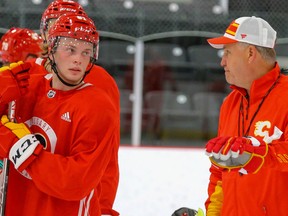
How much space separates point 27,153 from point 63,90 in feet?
0.77

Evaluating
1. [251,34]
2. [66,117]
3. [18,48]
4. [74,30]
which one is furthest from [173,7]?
[66,117]

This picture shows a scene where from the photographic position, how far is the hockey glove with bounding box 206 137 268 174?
70.8 inches

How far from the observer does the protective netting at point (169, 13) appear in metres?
6.58

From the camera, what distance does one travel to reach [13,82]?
76.0 inches

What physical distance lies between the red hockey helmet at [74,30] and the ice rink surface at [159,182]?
65.9 inches

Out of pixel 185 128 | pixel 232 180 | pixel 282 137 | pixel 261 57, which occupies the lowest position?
pixel 185 128

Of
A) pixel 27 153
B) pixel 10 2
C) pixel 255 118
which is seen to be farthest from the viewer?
pixel 10 2

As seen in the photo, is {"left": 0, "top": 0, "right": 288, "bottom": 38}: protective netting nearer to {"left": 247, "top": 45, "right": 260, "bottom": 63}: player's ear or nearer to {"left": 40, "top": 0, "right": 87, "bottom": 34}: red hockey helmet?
{"left": 40, "top": 0, "right": 87, "bottom": 34}: red hockey helmet

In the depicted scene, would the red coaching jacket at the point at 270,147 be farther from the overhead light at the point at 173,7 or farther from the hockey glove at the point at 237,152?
the overhead light at the point at 173,7

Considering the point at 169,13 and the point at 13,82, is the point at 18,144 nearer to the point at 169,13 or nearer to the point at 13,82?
the point at 13,82

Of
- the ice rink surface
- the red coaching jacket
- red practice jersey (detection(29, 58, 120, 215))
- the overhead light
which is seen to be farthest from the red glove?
the overhead light

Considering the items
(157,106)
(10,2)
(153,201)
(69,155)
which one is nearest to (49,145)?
(69,155)

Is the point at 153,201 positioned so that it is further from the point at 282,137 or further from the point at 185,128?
the point at 185,128

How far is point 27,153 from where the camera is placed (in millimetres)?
1817
